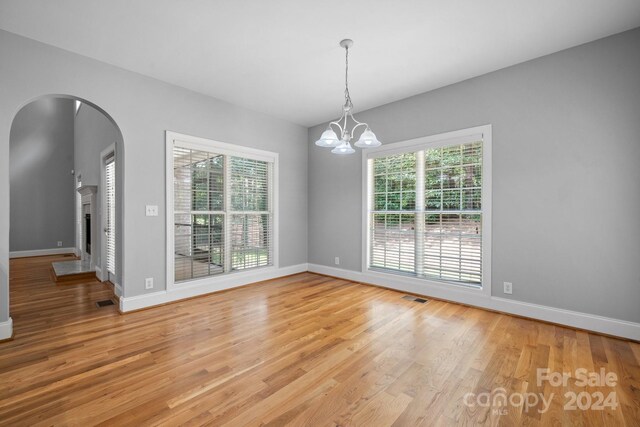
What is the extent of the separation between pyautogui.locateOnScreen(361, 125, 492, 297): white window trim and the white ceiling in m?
0.71

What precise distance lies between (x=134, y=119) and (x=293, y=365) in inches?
130

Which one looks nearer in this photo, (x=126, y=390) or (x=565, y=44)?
(x=126, y=390)

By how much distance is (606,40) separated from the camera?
2703mm

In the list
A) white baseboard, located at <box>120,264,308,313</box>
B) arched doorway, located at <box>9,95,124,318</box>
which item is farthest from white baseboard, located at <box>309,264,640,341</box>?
arched doorway, located at <box>9,95,124,318</box>

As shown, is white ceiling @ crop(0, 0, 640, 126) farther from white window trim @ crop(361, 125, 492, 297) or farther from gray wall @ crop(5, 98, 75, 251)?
gray wall @ crop(5, 98, 75, 251)

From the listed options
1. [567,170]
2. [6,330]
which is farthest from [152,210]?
[567,170]

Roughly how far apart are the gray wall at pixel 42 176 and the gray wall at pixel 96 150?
0.70 metres

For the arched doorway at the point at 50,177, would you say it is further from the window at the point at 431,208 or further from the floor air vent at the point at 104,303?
the window at the point at 431,208

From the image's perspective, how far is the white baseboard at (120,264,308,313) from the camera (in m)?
3.37

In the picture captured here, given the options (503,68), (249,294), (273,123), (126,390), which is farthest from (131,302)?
(503,68)

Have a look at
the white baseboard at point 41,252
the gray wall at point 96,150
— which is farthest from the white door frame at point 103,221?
the white baseboard at point 41,252

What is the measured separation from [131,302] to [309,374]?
98.2 inches

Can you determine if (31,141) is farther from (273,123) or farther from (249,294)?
(249,294)

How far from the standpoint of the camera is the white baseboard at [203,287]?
3366 millimetres
